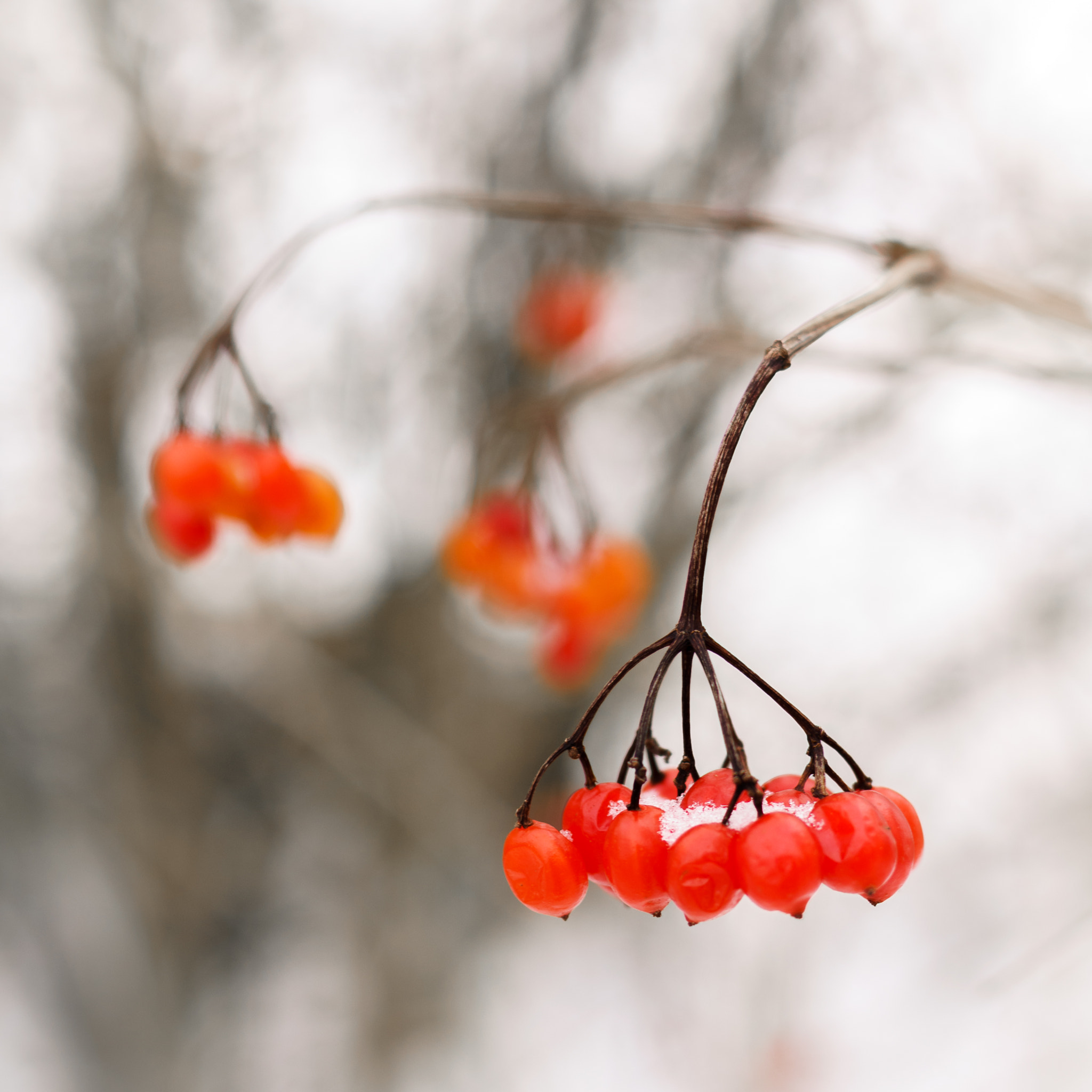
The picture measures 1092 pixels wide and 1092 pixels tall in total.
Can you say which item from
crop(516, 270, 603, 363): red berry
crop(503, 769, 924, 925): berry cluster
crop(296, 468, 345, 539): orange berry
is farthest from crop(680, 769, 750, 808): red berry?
crop(516, 270, 603, 363): red berry

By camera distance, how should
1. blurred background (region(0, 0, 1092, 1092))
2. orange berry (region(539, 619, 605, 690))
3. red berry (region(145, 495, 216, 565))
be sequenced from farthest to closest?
blurred background (region(0, 0, 1092, 1092)) < orange berry (region(539, 619, 605, 690)) < red berry (region(145, 495, 216, 565))

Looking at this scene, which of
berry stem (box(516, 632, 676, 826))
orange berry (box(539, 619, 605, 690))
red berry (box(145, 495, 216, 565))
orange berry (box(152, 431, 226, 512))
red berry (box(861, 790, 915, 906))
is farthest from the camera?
orange berry (box(539, 619, 605, 690))

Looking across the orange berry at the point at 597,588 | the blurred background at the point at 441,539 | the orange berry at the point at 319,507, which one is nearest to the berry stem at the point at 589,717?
the orange berry at the point at 319,507

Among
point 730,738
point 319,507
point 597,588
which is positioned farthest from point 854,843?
point 597,588

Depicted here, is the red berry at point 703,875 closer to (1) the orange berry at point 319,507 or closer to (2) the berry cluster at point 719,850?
(2) the berry cluster at point 719,850

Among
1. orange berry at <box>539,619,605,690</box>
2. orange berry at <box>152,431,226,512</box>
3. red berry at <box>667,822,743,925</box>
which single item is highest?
orange berry at <box>539,619,605,690</box>

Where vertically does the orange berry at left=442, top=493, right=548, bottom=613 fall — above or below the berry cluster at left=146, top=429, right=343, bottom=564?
above

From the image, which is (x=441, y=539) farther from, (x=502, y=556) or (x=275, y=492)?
(x=275, y=492)

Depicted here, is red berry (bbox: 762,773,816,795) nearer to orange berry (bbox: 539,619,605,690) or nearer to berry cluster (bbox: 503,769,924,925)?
berry cluster (bbox: 503,769,924,925)
